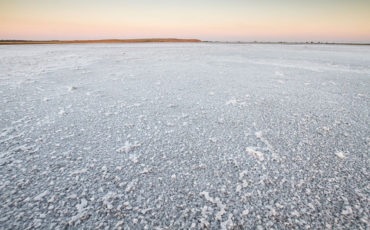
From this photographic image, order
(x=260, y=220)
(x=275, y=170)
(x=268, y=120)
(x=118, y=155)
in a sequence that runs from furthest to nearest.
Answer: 1. (x=268, y=120)
2. (x=118, y=155)
3. (x=275, y=170)
4. (x=260, y=220)

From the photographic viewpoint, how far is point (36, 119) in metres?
2.52

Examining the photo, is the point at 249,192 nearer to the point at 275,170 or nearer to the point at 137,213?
the point at 275,170

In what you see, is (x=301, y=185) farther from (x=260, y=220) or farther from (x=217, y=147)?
(x=217, y=147)

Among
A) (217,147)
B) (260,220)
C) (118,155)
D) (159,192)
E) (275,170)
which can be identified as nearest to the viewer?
(260,220)

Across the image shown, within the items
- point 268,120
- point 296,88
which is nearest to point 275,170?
point 268,120

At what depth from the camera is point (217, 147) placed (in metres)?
1.98

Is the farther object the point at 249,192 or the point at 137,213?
the point at 249,192

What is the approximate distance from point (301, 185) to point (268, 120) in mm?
1245

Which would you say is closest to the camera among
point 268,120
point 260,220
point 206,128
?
point 260,220

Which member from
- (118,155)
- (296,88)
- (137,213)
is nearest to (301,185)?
(137,213)

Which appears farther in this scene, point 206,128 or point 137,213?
point 206,128

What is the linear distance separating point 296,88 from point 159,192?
399 centimetres

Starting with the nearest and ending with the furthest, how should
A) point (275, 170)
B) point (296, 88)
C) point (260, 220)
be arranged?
point (260, 220) → point (275, 170) → point (296, 88)

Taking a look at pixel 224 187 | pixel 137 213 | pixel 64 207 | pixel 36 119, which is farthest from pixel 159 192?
pixel 36 119
